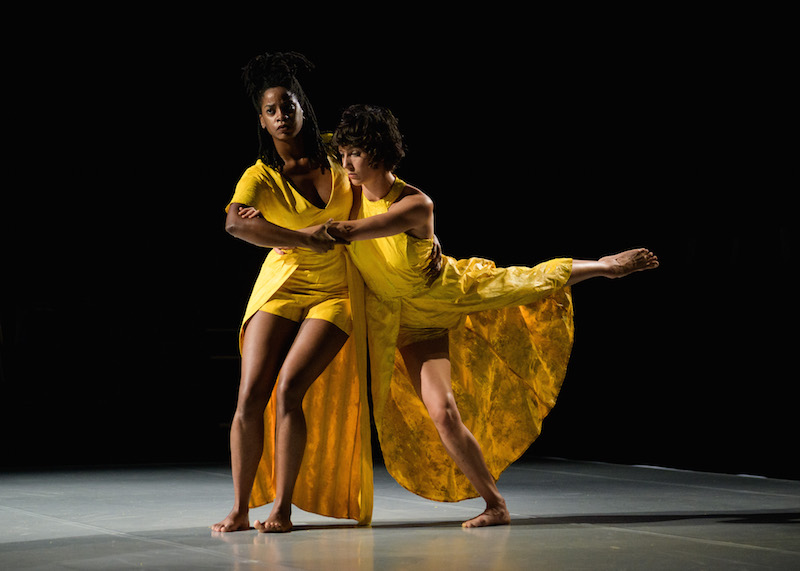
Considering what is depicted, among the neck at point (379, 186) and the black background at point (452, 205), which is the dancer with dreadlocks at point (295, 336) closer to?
the neck at point (379, 186)

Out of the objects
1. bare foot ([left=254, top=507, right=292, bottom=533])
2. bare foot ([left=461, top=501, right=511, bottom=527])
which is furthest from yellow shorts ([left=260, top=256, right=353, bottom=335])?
bare foot ([left=461, top=501, right=511, bottom=527])

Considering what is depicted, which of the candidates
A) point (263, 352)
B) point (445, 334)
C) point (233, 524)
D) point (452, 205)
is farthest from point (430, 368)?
point (452, 205)

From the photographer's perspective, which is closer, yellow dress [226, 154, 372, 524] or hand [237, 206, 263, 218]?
hand [237, 206, 263, 218]

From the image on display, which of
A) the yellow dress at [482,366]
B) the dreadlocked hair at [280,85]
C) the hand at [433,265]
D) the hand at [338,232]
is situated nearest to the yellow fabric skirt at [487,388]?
the yellow dress at [482,366]

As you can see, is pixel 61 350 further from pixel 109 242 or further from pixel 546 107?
pixel 546 107

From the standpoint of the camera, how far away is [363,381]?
350 cm

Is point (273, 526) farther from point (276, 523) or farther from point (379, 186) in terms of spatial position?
point (379, 186)

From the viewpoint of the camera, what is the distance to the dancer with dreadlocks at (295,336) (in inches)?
130

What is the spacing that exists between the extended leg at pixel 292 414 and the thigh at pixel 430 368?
0.33 metres

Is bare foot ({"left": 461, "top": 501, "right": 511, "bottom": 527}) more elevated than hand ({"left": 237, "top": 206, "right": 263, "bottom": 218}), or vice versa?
hand ({"left": 237, "top": 206, "right": 263, "bottom": 218})

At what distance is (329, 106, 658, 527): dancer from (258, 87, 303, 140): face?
5.5 inches

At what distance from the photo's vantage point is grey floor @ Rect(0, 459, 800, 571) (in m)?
2.76

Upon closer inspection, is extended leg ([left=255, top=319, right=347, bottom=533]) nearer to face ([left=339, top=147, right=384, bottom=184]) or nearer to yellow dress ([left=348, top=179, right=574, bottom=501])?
yellow dress ([left=348, top=179, right=574, bottom=501])

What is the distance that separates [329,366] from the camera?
362 centimetres
